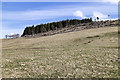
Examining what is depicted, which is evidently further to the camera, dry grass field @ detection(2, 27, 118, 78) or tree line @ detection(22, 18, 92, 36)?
tree line @ detection(22, 18, 92, 36)

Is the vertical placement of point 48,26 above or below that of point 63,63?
above

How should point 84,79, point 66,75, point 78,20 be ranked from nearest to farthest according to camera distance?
point 84,79, point 66,75, point 78,20

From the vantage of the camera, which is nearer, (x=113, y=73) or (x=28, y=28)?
(x=113, y=73)

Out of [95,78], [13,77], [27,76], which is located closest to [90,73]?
[95,78]

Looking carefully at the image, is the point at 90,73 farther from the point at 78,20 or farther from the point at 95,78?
the point at 78,20

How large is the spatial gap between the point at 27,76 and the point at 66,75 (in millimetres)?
3066

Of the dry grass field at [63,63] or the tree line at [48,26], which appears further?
A: the tree line at [48,26]

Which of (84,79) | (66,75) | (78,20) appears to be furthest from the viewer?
(78,20)

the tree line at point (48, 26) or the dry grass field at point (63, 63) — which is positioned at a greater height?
the tree line at point (48, 26)

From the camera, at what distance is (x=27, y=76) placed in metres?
13.2

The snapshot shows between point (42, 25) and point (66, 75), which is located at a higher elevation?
A: point (42, 25)

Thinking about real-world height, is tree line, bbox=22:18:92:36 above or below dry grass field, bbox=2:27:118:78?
above

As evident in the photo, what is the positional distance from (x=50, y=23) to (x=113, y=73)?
16209 centimetres

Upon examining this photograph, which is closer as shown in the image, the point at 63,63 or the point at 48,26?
the point at 63,63
